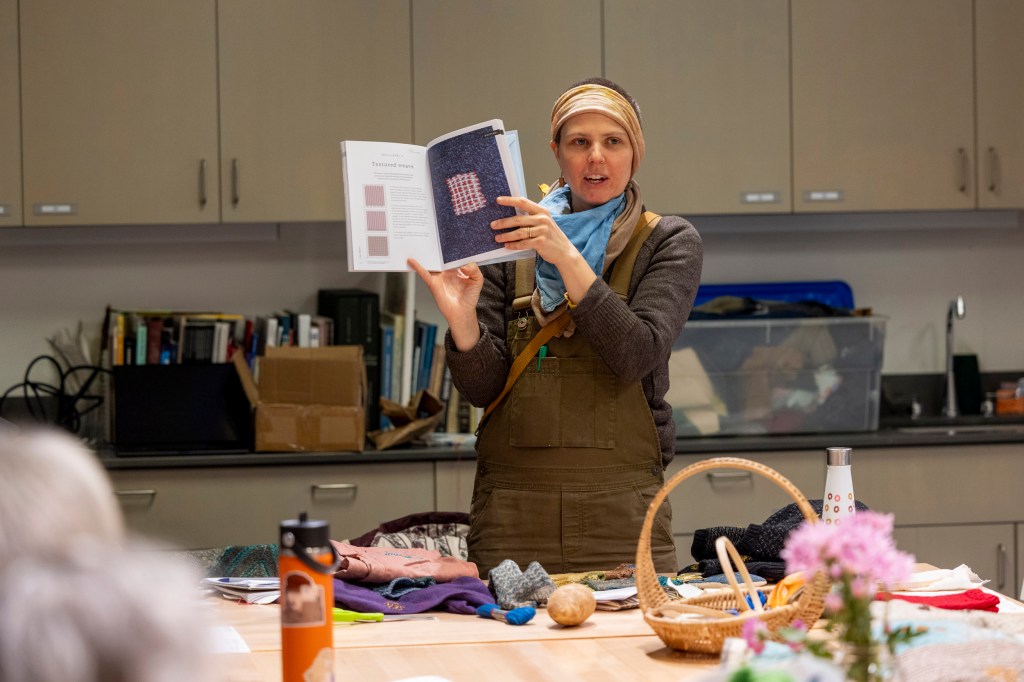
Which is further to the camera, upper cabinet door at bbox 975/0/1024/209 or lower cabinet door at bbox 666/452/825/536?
upper cabinet door at bbox 975/0/1024/209

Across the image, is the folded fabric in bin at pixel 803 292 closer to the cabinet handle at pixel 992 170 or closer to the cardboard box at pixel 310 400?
the cabinet handle at pixel 992 170

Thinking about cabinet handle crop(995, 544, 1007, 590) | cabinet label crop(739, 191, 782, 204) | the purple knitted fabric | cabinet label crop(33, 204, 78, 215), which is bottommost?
cabinet handle crop(995, 544, 1007, 590)

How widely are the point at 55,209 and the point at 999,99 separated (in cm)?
290

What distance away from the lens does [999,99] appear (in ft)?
12.4

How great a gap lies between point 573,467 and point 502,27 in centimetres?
187

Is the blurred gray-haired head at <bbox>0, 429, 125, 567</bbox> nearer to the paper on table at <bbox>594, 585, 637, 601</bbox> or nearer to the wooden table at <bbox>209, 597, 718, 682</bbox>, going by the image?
the wooden table at <bbox>209, 597, 718, 682</bbox>

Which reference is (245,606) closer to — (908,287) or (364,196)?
(364,196)

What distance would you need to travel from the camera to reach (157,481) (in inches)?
132

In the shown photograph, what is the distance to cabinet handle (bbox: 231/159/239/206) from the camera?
141 inches

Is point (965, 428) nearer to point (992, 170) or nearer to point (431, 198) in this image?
point (992, 170)

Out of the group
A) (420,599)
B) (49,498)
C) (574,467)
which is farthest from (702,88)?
(49,498)

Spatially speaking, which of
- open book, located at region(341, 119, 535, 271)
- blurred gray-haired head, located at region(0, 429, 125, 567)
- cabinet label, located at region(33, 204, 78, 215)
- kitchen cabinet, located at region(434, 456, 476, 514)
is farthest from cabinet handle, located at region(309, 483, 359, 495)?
blurred gray-haired head, located at region(0, 429, 125, 567)

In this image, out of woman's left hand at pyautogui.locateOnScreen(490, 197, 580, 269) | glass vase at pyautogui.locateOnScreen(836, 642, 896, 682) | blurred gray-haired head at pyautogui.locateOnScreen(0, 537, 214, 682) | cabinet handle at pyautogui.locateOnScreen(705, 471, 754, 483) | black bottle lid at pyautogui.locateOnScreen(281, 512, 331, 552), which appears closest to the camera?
blurred gray-haired head at pyautogui.locateOnScreen(0, 537, 214, 682)

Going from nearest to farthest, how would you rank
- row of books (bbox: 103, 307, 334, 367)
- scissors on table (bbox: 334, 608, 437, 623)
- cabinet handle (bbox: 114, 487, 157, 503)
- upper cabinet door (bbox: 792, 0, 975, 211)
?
scissors on table (bbox: 334, 608, 437, 623) < cabinet handle (bbox: 114, 487, 157, 503) < row of books (bbox: 103, 307, 334, 367) < upper cabinet door (bbox: 792, 0, 975, 211)
